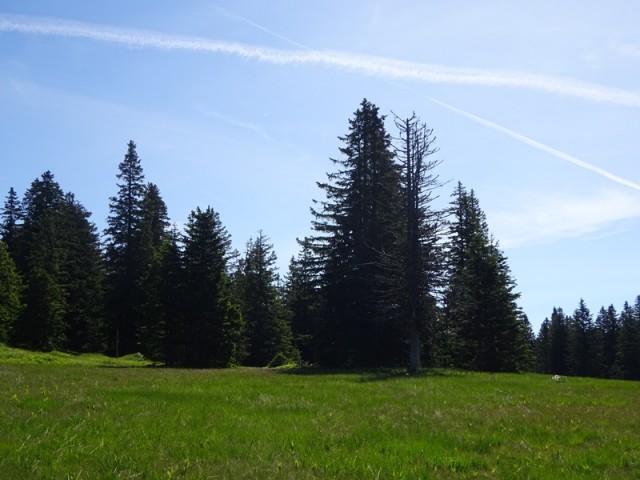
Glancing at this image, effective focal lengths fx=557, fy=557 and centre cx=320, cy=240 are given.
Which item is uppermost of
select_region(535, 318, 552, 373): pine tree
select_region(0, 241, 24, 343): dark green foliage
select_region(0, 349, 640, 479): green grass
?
select_region(0, 241, 24, 343): dark green foliage

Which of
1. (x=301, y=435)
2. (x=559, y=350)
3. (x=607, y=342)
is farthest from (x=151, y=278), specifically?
(x=607, y=342)

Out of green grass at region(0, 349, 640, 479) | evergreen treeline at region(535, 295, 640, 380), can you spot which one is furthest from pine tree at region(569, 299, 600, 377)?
green grass at region(0, 349, 640, 479)

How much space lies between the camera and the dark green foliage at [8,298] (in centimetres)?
5353

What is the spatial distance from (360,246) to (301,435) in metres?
33.0

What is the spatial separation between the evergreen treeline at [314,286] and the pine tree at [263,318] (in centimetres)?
17

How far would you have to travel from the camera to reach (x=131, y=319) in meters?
67.9

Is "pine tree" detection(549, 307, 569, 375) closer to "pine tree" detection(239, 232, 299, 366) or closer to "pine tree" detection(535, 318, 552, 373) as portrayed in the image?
"pine tree" detection(535, 318, 552, 373)

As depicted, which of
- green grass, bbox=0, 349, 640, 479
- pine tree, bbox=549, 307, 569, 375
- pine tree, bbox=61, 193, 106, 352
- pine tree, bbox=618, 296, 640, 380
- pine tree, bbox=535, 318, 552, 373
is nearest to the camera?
green grass, bbox=0, 349, 640, 479

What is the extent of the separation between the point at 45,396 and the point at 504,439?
1018cm

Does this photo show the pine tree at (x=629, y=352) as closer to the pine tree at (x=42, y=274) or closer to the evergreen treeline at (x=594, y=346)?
the evergreen treeline at (x=594, y=346)

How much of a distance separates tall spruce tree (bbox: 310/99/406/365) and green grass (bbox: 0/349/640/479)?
23553 millimetres

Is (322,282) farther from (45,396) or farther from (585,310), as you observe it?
(585,310)

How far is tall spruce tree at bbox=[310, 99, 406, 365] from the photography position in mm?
40562

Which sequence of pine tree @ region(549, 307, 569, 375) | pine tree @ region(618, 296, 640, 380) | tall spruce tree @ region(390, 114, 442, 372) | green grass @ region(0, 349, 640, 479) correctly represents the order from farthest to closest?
1. pine tree @ region(549, 307, 569, 375)
2. pine tree @ region(618, 296, 640, 380)
3. tall spruce tree @ region(390, 114, 442, 372)
4. green grass @ region(0, 349, 640, 479)
